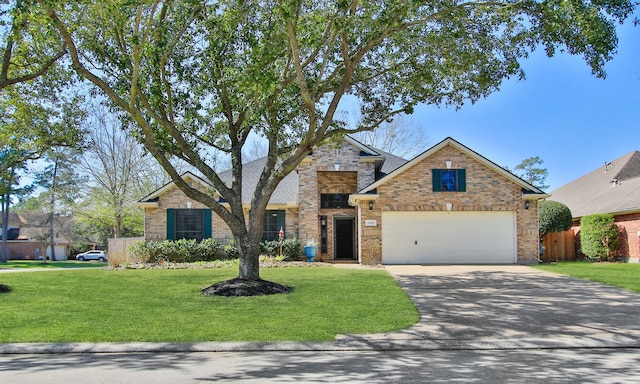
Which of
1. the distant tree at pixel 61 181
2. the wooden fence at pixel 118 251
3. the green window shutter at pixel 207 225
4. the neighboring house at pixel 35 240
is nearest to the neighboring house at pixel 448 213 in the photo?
the green window shutter at pixel 207 225

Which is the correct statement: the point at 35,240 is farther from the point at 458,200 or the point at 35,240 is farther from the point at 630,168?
the point at 630,168

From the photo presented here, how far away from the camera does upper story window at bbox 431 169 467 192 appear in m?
21.3

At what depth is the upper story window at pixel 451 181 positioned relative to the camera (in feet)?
70.0

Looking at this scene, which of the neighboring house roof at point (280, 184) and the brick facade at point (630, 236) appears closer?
the brick facade at point (630, 236)

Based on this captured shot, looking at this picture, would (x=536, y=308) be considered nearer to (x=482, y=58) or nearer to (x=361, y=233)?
(x=482, y=58)

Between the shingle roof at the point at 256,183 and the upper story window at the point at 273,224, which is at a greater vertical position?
the shingle roof at the point at 256,183

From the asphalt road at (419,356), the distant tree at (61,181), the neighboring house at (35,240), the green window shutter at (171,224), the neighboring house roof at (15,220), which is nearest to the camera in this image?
the asphalt road at (419,356)

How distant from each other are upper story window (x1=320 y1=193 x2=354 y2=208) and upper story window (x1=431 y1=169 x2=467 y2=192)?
14.7 feet

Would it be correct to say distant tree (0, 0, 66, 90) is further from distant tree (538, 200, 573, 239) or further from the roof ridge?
the roof ridge

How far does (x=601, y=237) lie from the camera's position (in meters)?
22.6

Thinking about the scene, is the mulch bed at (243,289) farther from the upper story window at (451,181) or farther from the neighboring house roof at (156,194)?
the neighboring house roof at (156,194)

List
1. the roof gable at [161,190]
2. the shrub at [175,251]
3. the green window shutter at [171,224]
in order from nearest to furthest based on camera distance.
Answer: the shrub at [175,251]
the roof gable at [161,190]
the green window shutter at [171,224]

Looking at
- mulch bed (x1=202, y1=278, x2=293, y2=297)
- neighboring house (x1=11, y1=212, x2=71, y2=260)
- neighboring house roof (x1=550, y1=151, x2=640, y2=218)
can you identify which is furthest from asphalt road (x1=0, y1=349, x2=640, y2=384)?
neighboring house (x1=11, y1=212, x2=71, y2=260)

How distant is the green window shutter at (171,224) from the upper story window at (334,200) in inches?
261
